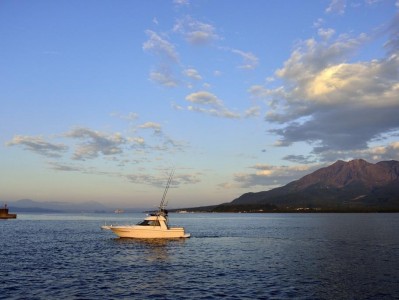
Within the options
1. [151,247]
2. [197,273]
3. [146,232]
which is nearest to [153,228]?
[146,232]

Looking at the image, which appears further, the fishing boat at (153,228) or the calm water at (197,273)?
the fishing boat at (153,228)

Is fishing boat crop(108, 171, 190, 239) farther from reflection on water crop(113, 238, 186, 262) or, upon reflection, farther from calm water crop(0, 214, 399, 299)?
calm water crop(0, 214, 399, 299)

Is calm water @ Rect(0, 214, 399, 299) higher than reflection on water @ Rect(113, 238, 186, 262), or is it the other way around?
reflection on water @ Rect(113, 238, 186, 262)

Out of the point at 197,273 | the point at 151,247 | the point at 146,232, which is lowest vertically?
the point at 197,273

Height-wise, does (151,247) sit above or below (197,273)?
above

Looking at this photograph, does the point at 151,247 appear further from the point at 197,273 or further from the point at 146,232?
the point at 197,273

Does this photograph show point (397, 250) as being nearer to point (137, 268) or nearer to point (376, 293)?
point (376, 293)

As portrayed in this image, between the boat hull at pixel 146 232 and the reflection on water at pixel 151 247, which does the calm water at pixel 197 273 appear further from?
the boat hull at pixel 146 232

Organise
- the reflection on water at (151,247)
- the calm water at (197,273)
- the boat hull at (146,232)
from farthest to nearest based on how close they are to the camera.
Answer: the boat hull at (146,232), the reflection on water at (151,247), the calm water at (197,273)

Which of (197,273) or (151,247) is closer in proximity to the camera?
(197,273)

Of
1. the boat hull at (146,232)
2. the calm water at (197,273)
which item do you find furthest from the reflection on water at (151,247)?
the boat hull at (146,232)

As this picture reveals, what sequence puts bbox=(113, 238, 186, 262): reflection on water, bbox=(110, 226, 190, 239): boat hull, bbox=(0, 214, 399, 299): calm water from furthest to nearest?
bbox=(110, 226, 190, 239): boat hull, bbox=(113, 238, 186, 262): reflection on water, bbox=(0, 214, 399, 299): calm water

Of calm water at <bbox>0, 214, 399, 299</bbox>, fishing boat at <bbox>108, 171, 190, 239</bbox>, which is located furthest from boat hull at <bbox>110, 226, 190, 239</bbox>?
calm water at <bbox>0, 214, 399, 299</bbox>

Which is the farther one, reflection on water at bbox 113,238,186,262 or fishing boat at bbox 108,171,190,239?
fishing boat at bbox 108,171,190,239
